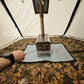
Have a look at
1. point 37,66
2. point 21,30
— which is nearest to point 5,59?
point 37,66

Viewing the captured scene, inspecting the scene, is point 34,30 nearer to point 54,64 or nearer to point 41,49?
point 41,49

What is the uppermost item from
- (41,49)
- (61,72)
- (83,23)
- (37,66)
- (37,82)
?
(83,23)

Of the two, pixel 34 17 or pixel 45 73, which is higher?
pixel 34 17

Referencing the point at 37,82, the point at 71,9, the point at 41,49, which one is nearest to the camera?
the point at 37,82

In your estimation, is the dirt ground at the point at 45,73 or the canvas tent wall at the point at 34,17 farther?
the canvas tent wall at the point at 34,17

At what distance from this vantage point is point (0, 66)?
0.52 metres

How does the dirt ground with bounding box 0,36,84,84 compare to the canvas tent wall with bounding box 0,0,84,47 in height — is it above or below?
below

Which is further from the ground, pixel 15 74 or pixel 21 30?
pixel 21 30

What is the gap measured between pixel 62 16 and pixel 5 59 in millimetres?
1918

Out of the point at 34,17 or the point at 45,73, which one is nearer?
the point at 45,73

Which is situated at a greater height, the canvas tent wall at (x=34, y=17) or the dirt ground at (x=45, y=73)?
the canvas tent wall at (x=34, y=17)

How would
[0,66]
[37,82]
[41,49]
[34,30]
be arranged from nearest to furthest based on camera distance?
[0,66]
[37,82]
[41,49]
[34,30]

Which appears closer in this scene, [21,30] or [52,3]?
[52,3]

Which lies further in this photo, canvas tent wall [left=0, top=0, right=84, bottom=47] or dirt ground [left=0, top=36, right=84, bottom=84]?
canvas tent wall [left=0, top=0, right=84, bottom=47]
